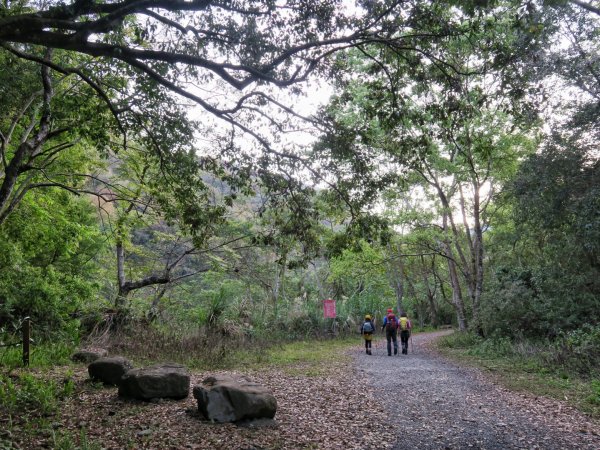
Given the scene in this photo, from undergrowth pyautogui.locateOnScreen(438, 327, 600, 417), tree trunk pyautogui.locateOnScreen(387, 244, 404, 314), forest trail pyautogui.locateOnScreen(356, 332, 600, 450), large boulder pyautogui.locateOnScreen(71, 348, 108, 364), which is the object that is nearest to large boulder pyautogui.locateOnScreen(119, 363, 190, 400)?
forest trail pyautogui.locateOnScreen(356, 332, 600, 450)

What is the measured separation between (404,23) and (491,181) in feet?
50.2

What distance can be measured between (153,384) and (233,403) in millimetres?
1572

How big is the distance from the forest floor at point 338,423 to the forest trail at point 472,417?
0.04 ft

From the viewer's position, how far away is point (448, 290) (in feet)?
128

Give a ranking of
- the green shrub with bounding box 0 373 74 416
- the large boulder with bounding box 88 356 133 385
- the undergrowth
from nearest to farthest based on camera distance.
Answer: the green shrub with bounding box 0 373 74 416
the large boulder with bounding box 88 356 133 385
the undergrowth

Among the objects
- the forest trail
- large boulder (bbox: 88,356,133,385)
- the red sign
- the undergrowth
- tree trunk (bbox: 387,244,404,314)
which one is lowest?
the forest trail

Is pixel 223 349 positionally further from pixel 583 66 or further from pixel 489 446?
pixel 583 66

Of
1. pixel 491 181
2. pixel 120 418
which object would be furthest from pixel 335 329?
pixel 120 418

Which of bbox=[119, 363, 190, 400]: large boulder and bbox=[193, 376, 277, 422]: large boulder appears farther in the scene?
bbox=[119, 363, 190, 400]: large boulder

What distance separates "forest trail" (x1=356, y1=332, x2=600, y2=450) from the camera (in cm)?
514

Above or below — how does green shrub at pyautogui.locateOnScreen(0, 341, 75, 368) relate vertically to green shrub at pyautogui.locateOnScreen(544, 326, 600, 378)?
above

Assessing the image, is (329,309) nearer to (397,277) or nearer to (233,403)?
(397,277)

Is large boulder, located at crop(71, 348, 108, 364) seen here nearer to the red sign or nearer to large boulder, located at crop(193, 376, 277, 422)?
large boulder, located at crop(193, 376, 277, 422)

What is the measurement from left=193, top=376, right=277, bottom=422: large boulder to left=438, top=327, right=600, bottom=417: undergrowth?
194 inches
